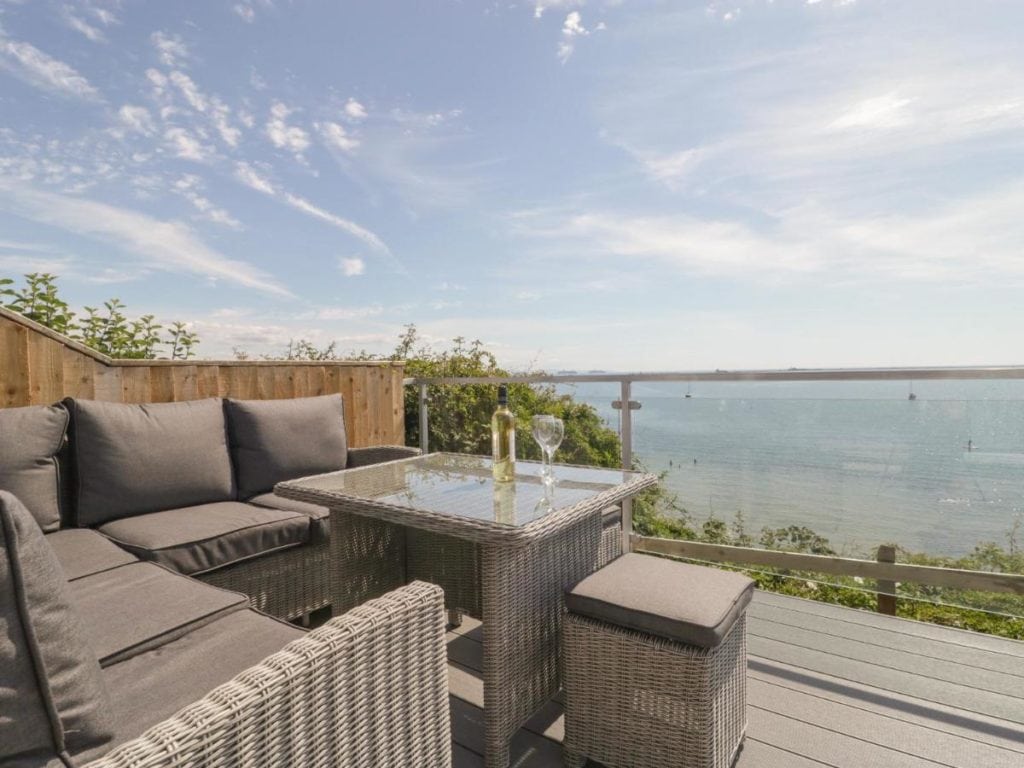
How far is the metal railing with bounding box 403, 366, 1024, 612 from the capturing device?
219 centimetres

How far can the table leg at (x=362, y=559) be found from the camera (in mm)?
2160

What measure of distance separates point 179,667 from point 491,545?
0.78 meters

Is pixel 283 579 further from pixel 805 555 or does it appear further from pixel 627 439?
pixel 805 555

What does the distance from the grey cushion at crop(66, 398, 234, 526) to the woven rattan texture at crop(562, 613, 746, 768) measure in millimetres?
2002

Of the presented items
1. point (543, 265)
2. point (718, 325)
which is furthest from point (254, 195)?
point (718, 325)

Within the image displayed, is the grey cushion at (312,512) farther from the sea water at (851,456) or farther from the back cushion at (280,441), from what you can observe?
the sea water at (851,456)

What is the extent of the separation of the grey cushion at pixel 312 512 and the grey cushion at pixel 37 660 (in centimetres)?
168

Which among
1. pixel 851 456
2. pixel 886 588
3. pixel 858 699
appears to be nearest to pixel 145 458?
pixel 858 699

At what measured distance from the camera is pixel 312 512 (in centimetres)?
260

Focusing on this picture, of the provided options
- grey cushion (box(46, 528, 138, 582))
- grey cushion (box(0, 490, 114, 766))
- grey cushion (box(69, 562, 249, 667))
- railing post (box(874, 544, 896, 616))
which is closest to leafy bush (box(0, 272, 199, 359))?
grey cushion (box(46, 528, 138, 582))

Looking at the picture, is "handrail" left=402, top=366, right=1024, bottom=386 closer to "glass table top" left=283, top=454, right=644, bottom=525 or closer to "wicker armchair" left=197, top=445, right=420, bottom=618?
"glass table top" left=283, top=454, right=644, bottom=525

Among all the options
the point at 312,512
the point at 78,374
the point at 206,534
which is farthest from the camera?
the point at 78,374

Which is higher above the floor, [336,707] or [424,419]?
[424,419]

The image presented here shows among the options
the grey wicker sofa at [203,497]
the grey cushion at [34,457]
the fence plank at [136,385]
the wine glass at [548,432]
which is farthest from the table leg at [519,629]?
the fence plank at [136,385]
